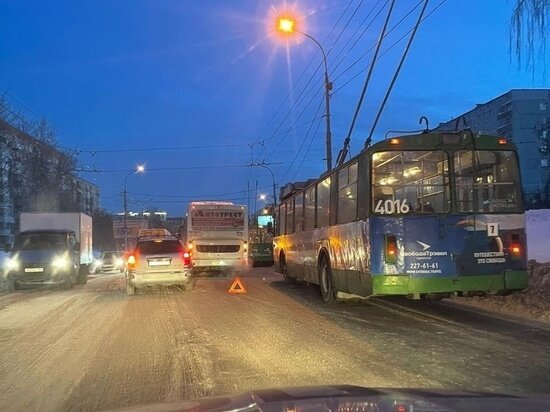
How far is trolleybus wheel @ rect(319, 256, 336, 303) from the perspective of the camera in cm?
1429

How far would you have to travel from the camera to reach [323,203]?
49.8 feet

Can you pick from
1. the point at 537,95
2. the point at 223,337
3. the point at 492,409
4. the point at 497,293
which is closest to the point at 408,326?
the point at 497,293

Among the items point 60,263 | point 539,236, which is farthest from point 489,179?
point 60,263

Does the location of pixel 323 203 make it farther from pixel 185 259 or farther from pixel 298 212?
pixel 185 259

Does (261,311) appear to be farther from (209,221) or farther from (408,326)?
(209,221)

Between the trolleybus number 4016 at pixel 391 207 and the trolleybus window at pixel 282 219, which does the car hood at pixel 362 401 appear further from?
the trolleybus window at pixel 282 219

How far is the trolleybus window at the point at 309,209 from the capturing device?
16.5 meters

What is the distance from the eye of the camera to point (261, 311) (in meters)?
13.3

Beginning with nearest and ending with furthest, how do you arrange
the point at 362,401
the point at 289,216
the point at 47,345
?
the point at 362,401 < the point at 47,345 < the point at 289,216

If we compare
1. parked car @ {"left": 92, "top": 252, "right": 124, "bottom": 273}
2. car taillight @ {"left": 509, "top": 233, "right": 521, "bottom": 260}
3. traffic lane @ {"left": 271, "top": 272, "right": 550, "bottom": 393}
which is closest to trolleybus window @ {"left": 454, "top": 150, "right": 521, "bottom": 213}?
car taillight @ {"left": 509, "top": 233, "right": 521, "bottom": 260}

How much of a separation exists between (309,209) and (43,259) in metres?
10.9

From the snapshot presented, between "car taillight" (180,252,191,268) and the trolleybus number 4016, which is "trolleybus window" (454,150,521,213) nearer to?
the trolleybus number 4016

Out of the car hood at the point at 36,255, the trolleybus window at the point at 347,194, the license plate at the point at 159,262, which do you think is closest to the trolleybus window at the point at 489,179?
the trolleybus window at the point at 347,194

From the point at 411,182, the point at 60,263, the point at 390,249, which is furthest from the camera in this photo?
the point at 60,263
